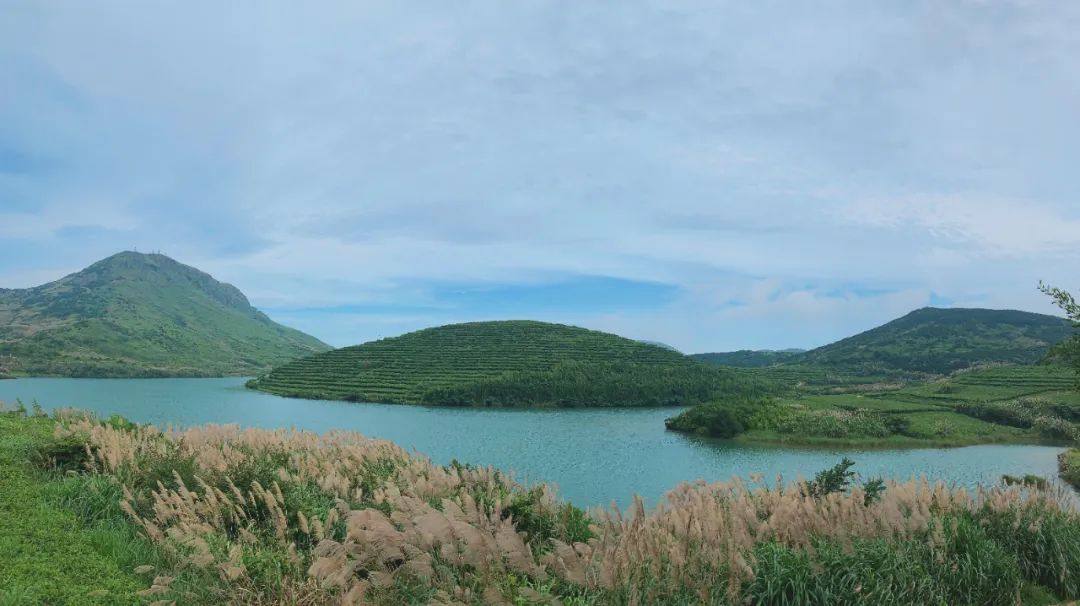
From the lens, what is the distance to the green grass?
5.86 metres

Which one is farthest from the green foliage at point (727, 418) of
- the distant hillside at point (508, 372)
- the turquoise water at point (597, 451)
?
the distant hillside at point (508, 372)

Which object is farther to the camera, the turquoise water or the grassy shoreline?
the grassy shoreline

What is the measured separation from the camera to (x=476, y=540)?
522cm

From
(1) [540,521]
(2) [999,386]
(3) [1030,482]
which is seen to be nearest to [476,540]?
(1) [540,521]

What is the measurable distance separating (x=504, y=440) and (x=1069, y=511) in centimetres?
4245

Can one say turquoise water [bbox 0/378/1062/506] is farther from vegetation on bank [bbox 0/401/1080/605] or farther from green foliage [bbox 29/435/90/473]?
vegetation on bank [bbox 0/401/1080/605]

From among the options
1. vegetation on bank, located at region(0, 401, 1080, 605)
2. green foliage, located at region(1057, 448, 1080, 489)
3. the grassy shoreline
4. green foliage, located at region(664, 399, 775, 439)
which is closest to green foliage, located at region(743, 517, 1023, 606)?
vegetation on bank, located at region(0, 401, 1080, 605)

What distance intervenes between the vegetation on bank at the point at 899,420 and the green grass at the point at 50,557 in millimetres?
52869

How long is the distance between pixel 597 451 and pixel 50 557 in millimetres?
40246

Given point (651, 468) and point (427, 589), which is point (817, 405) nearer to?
point (651, 468)

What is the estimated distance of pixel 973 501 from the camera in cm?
962

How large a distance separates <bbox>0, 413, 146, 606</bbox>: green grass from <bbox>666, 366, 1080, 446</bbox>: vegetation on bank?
52.9 meters

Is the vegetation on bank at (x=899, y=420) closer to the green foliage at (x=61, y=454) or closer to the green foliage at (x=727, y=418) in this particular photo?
the green foliage at (x=727, y=418)

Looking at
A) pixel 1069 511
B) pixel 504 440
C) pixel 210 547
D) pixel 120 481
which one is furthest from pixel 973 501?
pixel 504 440
